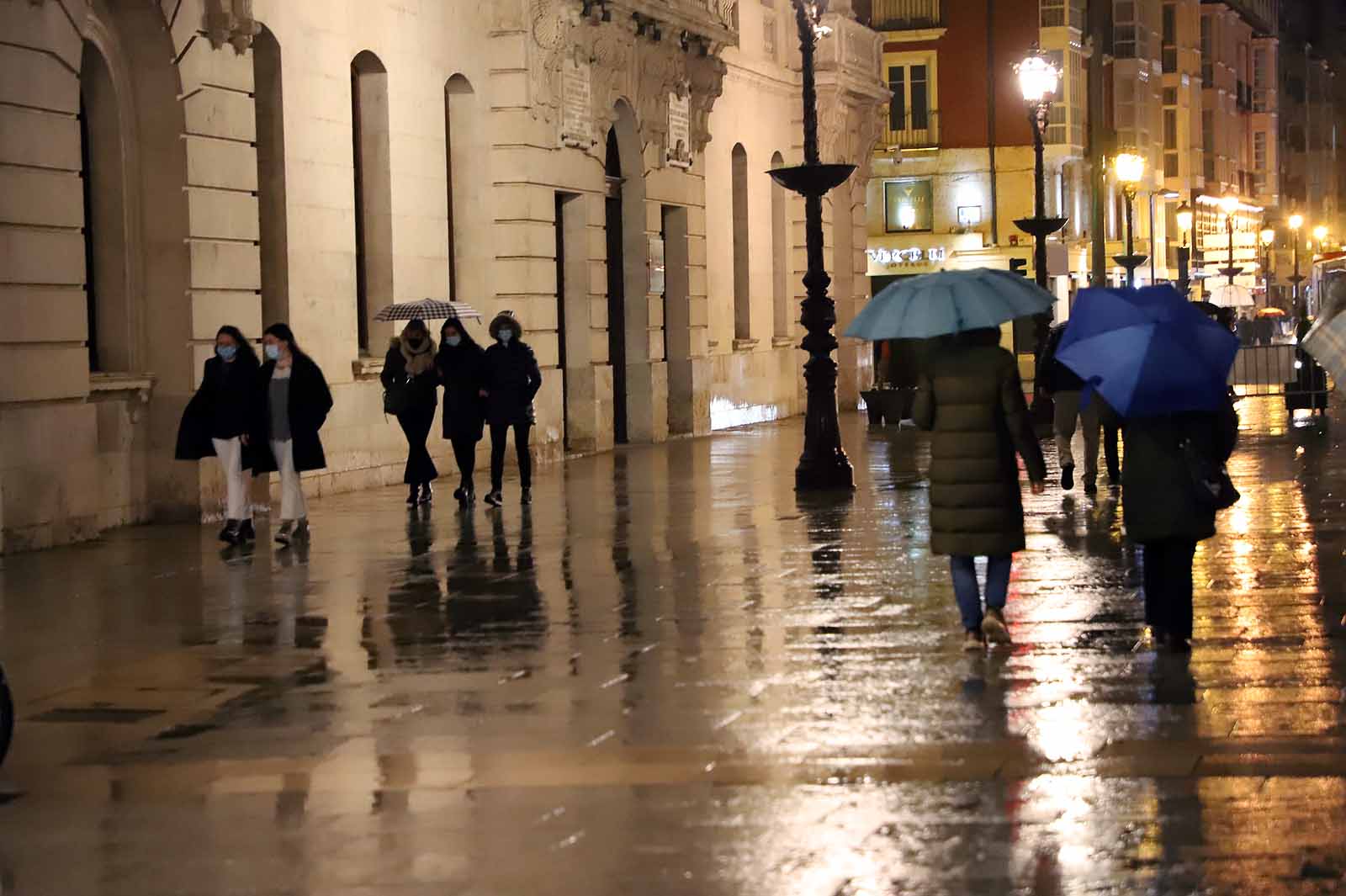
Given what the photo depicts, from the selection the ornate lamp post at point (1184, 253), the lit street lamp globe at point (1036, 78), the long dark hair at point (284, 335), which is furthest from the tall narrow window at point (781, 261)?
the long dark hair at point (284, 335)

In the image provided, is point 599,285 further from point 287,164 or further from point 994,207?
point 994,207

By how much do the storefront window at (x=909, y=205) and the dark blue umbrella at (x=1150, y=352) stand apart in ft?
182

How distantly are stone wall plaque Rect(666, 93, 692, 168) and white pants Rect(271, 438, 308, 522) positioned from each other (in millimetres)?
16169

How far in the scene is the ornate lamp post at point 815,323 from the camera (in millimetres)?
22844

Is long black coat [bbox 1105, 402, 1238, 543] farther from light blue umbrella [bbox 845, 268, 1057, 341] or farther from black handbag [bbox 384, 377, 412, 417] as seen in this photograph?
black handbag [bbox 384, 377, 412, 417]

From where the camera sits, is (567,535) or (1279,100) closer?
(567,535)

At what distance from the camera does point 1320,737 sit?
9172mm

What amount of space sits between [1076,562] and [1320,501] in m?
5.25

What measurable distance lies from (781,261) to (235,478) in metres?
24.7

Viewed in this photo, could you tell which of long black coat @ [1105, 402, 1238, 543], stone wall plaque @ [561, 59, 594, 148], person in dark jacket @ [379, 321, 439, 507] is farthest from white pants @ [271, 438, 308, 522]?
stone wall plaque @ [561, 59, 594, 148]

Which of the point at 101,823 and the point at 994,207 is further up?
the point at 994,207

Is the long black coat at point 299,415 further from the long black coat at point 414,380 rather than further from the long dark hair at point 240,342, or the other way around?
the long black coat at point 414,380

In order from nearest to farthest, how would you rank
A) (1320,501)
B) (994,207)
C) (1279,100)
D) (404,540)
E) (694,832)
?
1. (694,832)
2. (404,540)
3. (1320,501)
4. (994,207)
5. (1279,100)

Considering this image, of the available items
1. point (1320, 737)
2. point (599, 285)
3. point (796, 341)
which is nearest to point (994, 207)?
point (796, 341)
